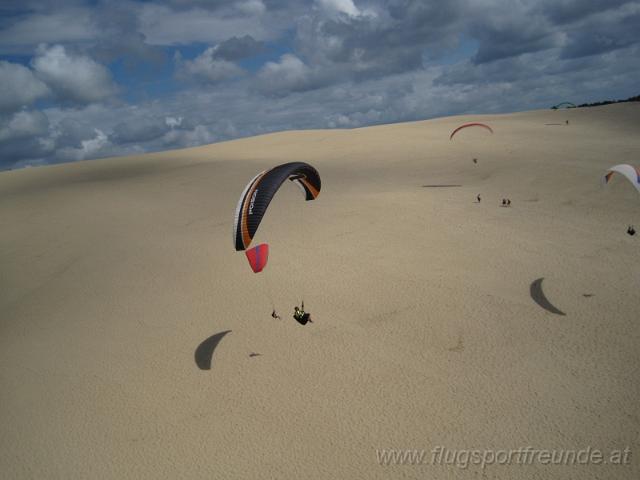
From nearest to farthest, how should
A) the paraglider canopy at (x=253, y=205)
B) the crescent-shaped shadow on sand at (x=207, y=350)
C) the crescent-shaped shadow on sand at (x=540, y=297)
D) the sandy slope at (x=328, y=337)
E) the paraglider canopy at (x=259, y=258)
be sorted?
the sandy slope at (x=328, y=337) < the paraglider canopy at (x=253, y=205) < the paraglider canopy at (x=259, y=258) < the crescent-shaped shadow on sand at (x=207, y=350) < the crescent-shaped shadow on sand at (x=540, y=297)

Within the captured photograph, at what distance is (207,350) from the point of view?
37.6 feet

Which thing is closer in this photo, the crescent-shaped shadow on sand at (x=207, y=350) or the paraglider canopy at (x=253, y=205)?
the paraglider canopy at (x=253, y=205)

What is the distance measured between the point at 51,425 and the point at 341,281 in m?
9.36

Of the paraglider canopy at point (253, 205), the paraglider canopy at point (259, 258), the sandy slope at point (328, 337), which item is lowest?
the sandy slope at point (328, 337)

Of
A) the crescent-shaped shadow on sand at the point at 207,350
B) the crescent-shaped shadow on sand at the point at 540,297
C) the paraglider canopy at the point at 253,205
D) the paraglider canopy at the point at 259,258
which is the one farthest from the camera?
the crescent-shaped shadow on sand at the point at 540,297

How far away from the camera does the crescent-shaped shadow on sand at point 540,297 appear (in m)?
12.1

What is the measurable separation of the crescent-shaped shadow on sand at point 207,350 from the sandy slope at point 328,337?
0.58 feet

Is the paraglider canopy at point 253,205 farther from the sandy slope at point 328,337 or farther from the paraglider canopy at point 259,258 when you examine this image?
the sandy slope at point 328,337

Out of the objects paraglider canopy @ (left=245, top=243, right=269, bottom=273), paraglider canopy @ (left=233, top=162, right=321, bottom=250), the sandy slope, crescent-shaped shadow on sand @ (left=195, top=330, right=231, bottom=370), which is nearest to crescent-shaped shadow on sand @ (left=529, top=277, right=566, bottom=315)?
the sandy slope

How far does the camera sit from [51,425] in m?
9.71

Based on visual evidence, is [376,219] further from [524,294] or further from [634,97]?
[634,97]

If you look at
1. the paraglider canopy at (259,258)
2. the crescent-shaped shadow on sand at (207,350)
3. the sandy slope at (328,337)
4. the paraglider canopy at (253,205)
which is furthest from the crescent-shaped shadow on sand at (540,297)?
the crescent-shaped shadow on sand at (207,350)

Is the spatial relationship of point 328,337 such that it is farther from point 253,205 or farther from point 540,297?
point 540,297

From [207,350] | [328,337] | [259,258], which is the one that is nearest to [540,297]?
[328,337]
